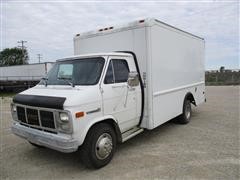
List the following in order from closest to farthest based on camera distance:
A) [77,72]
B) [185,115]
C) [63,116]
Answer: [63,116], [77,72], [185,115]

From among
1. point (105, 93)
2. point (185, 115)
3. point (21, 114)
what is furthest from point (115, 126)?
point (185, 115)

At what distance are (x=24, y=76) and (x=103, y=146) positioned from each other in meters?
23.1

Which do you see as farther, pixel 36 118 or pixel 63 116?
pixel 36 118

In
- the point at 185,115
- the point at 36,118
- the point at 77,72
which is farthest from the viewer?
the point at 185,115

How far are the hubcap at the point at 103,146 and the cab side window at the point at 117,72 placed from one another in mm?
1091

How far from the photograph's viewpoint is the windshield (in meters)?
4.32

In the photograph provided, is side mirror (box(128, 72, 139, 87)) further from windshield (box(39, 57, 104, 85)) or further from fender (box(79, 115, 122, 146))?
fender (box(79, 115, 122, 146))

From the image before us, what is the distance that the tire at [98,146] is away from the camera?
402cm

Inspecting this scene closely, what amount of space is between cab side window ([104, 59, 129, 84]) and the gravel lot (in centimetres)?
168

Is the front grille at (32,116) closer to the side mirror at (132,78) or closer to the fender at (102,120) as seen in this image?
the fender at (102,120)

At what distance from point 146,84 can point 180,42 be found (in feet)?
7.63

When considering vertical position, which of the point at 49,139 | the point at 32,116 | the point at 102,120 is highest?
the point at 32,116

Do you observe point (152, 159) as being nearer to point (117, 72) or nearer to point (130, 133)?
point (130, 133)

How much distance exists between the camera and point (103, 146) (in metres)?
4.26
